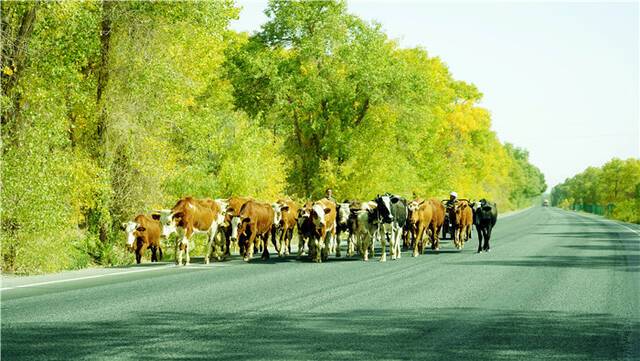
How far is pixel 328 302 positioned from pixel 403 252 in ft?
47.3

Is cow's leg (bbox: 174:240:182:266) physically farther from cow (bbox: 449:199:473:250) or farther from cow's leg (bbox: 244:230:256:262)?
cow (bbox: 449:199:473:250)

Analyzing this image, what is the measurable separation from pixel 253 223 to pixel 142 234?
11.5 ft

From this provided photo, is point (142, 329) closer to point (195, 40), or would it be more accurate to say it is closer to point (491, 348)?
point (491, 348)

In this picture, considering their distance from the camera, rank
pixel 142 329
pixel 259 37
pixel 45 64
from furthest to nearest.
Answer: pixel 259 37
pixel 45 64
pixel 142 329

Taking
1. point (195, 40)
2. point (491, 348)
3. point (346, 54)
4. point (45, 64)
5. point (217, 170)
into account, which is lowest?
point (491, 348)

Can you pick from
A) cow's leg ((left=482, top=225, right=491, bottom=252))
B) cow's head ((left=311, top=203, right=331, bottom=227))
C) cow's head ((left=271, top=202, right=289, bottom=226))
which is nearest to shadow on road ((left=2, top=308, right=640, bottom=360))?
cow's head ((left=311, top=203, right=331, bottom=227))

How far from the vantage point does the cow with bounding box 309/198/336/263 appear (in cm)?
2247

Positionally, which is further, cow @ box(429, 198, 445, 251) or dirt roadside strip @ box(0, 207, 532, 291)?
cow @ box(429, 198, 445, 251)

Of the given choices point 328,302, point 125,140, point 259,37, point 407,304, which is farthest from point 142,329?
point 259,37

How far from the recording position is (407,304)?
1291 centimetres

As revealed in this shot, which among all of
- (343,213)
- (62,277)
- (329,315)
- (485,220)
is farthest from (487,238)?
(329,315)

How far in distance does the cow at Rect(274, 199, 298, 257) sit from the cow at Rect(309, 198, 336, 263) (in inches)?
69.2

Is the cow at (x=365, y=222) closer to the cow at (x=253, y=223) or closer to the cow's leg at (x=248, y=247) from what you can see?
the cow at (x=253, y=223)

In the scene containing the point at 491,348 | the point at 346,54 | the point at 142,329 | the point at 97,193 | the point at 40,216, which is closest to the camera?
the point at 491,348
